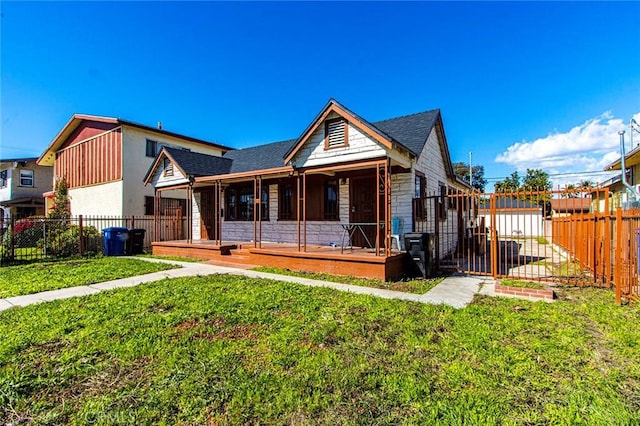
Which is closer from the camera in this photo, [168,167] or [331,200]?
[331,200]

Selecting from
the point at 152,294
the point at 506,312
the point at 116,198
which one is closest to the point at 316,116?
the point at 152,294

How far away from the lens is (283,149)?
14.6 m

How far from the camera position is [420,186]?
1034 centimetres

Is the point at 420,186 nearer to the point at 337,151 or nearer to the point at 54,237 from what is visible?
the point at 337,151

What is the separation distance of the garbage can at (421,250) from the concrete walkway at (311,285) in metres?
0.56

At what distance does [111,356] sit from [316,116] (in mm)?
7809

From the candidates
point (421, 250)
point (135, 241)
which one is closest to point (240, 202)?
point (135, 241)

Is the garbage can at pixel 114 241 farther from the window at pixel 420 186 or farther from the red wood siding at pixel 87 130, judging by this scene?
the window at pixel 420 186

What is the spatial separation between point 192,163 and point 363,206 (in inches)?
326

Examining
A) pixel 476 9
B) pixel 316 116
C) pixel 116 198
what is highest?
pixel 476 9

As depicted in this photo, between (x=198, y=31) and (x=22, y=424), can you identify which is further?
(x=198, y=31)

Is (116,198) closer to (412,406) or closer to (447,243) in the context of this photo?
(447,243)

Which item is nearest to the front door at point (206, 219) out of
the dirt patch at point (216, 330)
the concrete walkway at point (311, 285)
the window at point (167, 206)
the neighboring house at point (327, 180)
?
the neighboring house at point (327, 180)

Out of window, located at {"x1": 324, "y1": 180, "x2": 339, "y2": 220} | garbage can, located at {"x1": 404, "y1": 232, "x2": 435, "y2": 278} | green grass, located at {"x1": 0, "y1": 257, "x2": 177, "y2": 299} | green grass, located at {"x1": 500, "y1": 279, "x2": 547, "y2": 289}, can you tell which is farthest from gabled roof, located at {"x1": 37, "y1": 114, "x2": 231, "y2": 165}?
green grass, located at {"x1": 500, "y1": 279, "x2": 547, "y2": 289}
